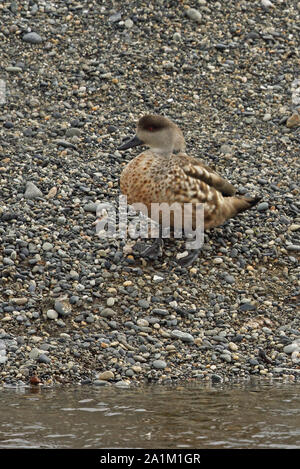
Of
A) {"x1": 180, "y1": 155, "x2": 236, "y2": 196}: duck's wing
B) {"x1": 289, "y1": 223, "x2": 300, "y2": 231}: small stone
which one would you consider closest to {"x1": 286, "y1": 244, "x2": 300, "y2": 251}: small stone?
{"x1": 289, "y1": 223, "x2": 300, "y2": 231}: small stone

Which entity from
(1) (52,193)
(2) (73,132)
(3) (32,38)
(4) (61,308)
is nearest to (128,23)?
(3) (32,38)

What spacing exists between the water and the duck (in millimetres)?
1889

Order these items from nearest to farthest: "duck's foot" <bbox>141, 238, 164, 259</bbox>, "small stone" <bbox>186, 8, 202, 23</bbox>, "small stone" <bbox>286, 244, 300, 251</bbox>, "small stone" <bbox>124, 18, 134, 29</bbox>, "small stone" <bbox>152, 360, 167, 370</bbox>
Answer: "small stone" <bbox>152, 360, 167, 370</bbox> → "duck's foot" <bbox>141, 238, 164, 259</bbox> → "small stone" <bbox>286, 244, 300, 251</bbox> → "small stone" <bbox>124, 18, 134, 29</bbox> → "small stone" <bbox>186, 8, 202, 23</bbox>

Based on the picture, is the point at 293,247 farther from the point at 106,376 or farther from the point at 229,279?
the point at 106,376

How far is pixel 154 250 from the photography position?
29.7 ft

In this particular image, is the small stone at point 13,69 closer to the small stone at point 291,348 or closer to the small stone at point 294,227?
the small stone at point 294,227

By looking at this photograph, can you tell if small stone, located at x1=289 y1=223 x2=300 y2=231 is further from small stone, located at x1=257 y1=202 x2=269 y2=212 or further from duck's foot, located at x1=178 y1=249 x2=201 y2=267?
duck's foot, located at x1=178 y1=249 x2=201 y2=267

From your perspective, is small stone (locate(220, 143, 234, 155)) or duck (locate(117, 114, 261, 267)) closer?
duck (locate(117, 114, 261, 267))

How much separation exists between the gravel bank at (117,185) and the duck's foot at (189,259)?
112 millimetres

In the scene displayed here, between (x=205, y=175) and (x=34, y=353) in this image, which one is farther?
(x=205, y=175)

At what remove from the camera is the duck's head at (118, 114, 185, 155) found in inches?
359

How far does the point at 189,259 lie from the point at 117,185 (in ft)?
4.34

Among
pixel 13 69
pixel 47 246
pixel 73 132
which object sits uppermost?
pixel 13 69
